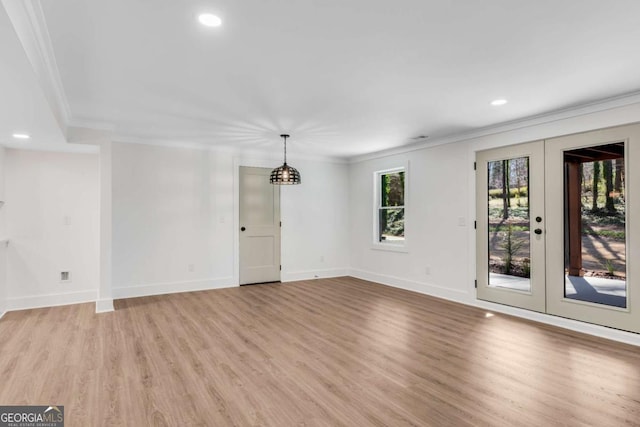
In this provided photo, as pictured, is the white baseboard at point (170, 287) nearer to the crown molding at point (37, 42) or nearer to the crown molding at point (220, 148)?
the crown molding at point (220, 148)

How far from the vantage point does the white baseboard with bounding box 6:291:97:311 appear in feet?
15.9

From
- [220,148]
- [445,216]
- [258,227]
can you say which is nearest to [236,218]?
[258,227]

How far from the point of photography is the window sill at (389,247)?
622cm

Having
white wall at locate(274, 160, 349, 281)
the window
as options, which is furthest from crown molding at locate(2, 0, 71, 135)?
the window

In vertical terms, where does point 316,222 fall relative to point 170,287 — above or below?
above

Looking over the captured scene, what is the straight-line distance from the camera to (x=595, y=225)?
3842 millimetres

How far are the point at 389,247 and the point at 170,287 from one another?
3.81m

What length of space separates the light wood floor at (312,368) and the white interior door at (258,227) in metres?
1.79

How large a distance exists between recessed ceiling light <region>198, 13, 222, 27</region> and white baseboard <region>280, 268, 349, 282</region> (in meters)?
5.17

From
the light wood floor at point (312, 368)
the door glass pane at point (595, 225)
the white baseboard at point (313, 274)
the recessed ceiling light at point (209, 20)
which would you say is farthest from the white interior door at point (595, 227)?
the white baseboard at point (313, 274)

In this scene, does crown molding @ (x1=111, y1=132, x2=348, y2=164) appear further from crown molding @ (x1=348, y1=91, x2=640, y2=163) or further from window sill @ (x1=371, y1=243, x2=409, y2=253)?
window sill @ (x1=371, y1=243, x2=409, y2=253)

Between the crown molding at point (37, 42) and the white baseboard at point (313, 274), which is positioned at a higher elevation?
the crown molding at point (37, 42)

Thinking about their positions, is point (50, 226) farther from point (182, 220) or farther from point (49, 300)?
point (182, 220)

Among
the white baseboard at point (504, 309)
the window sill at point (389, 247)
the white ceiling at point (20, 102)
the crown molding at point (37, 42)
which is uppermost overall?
the crown molding at point (37, 42)
